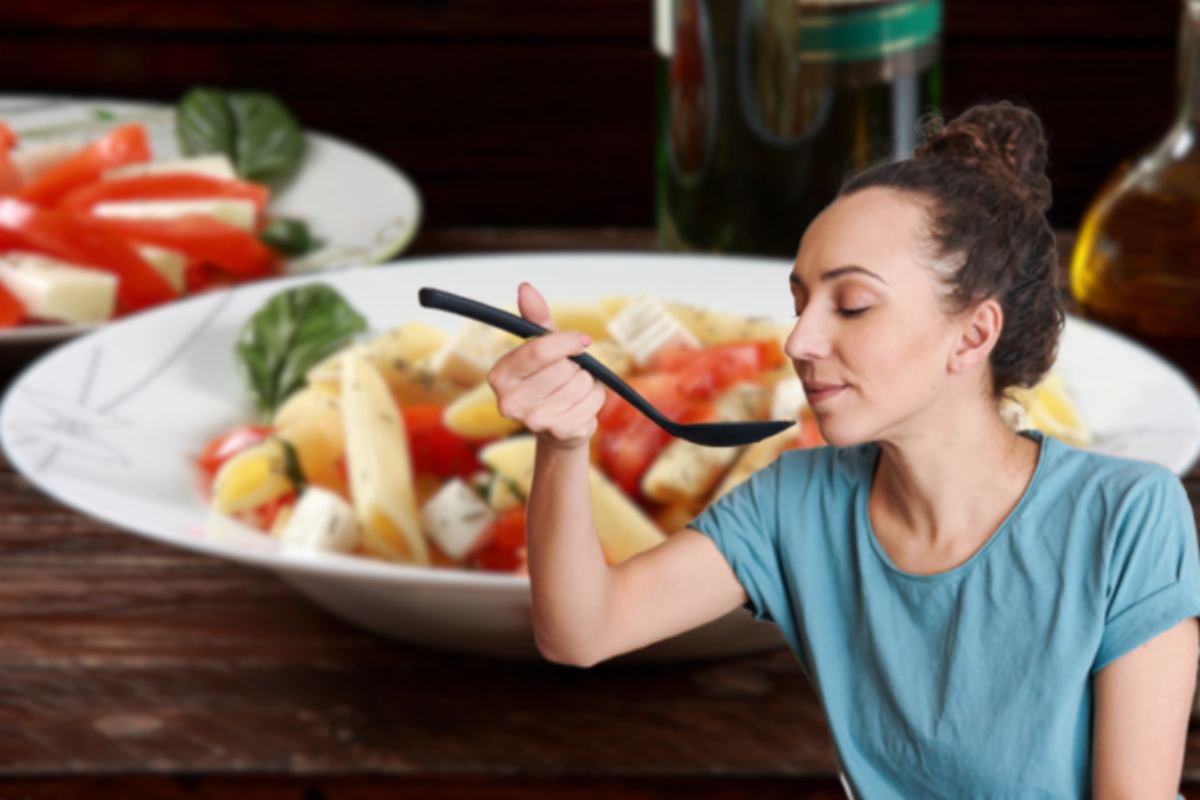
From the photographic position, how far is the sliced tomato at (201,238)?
1.23 meters

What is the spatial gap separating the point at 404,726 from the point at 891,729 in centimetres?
43

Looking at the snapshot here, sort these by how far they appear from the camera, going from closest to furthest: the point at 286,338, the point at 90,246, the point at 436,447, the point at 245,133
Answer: the point at 436,447
the point at 286,338
the point at 90,246
the point at 245,133

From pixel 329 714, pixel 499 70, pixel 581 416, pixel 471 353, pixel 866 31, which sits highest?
pixel 581 416

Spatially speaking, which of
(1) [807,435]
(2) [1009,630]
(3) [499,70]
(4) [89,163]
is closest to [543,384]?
(2) [1009,630]

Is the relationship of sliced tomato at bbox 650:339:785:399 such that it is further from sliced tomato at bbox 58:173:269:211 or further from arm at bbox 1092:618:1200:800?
sliced tomato at bbox 58:173:269:211

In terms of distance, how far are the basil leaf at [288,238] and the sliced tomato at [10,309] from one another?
218 millimetres

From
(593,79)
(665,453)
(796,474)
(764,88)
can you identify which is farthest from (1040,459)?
(593,79)

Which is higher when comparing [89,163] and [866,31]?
[866,31]

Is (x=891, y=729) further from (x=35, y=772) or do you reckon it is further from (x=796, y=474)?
(x=35, y=772)

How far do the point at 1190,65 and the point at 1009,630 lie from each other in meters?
0.78

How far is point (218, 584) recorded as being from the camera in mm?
Result: 890

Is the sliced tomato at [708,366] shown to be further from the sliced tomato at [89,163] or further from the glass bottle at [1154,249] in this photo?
the sliced tomato at [89,163]

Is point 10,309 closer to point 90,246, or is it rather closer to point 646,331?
point 90,246

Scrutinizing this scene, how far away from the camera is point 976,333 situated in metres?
0.32
